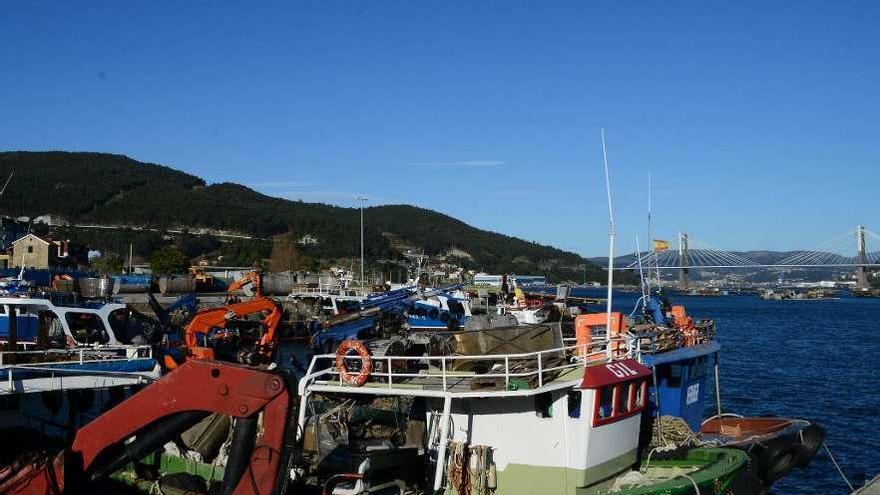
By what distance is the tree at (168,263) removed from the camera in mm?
93750

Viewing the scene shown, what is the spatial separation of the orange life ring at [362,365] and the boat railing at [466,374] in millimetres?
56

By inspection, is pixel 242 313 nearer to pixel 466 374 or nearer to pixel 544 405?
pixel 466 374

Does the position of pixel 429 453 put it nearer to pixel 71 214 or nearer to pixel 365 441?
pixel 365 441

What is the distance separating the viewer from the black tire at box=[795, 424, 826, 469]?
20.4 meters

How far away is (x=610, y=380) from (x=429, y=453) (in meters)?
3.43

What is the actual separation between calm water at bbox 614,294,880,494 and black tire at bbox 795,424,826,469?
2.81 m

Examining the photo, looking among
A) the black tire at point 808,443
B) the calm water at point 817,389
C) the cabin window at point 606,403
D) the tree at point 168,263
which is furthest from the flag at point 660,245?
the tree at point 168,263

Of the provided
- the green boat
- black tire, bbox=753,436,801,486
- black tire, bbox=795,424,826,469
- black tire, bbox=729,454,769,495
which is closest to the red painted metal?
the green boat

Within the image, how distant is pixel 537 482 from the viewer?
14008mm

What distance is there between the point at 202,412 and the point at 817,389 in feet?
114

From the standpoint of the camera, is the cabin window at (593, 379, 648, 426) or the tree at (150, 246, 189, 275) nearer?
the cabin window at (593, 379, 648, 426)

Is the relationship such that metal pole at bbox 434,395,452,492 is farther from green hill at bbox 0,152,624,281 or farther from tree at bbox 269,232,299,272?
green hill at bbox 0,152,624,281

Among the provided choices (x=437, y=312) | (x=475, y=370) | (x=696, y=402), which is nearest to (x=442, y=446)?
(x=475, y=370)

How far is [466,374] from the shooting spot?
13820mm
